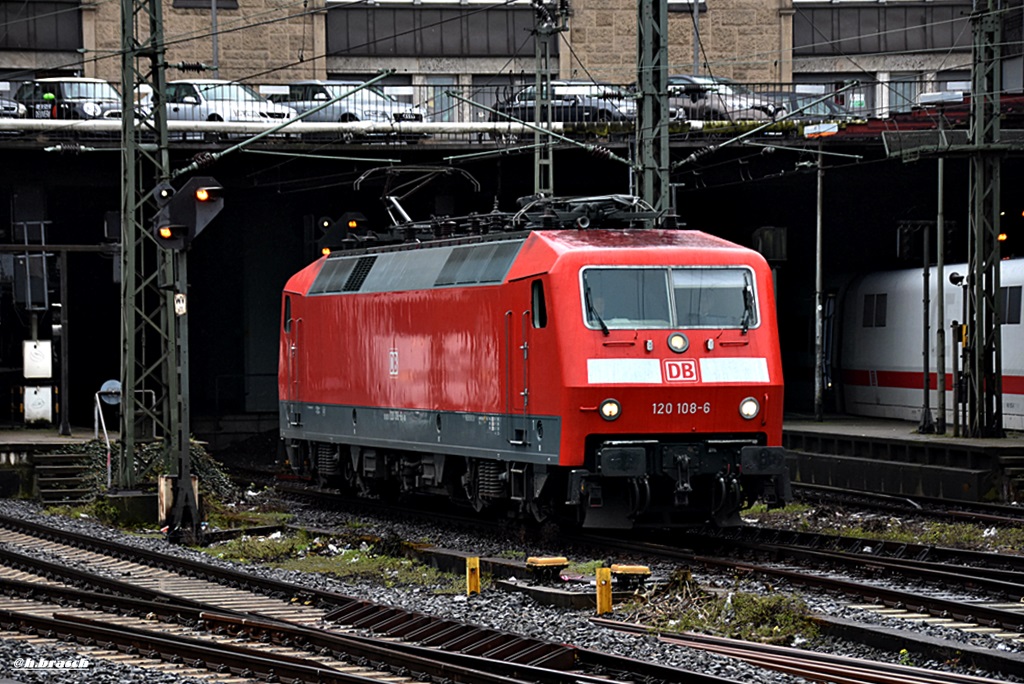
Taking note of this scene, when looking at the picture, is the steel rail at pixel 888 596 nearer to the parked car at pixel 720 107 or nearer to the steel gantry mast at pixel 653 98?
the steel gantry mast at pixel 653 98

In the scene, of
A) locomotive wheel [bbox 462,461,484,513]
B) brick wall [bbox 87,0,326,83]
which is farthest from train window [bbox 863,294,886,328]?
brick wall [bbox 87,0,326,83]

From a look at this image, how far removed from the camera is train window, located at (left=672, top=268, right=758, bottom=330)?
1791 centimetres

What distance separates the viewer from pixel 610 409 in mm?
17406

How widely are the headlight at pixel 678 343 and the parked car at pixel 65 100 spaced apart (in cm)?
2120

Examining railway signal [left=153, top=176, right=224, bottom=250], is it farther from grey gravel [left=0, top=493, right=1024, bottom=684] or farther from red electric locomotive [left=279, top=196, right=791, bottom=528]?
grey gravel [left=0, top=493, right=1024, bottom=684]

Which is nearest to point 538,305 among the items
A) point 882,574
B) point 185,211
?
point 882,574

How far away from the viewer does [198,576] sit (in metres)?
16.7

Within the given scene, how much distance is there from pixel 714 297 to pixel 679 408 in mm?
1308

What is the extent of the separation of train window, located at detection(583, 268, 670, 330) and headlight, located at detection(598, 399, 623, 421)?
78 cm

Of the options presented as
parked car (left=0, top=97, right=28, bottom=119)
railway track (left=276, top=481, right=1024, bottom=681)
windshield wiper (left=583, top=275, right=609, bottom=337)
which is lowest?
railway track (left=276, top=481, right=1024, bottom=681)

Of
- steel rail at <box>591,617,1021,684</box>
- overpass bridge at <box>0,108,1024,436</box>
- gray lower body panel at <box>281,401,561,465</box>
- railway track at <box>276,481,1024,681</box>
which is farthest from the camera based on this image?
overpass bridge at <box>0,108,1024,436</box>

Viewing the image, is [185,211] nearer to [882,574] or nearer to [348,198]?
[882,574]

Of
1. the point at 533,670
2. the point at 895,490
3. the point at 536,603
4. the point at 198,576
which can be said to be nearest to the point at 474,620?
the point at 536,603

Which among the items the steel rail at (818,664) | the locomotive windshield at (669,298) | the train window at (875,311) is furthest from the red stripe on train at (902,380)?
the steel rail at (818,664)
